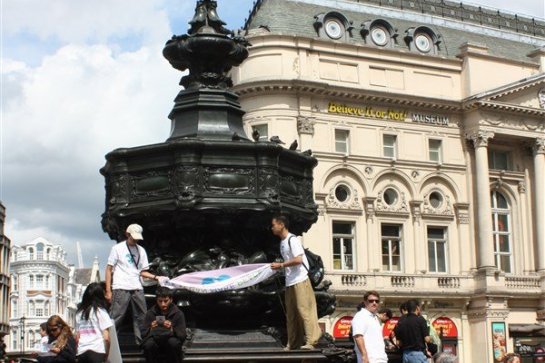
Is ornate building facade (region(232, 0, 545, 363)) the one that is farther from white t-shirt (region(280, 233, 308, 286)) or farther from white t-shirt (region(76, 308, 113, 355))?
white t-shirt (region(76, 308, 113, 355))

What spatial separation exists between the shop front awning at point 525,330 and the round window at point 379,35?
16418mm

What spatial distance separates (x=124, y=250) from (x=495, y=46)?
51126 millimetres

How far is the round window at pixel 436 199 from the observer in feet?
170

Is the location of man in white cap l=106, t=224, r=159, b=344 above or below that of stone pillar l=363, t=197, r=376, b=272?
below

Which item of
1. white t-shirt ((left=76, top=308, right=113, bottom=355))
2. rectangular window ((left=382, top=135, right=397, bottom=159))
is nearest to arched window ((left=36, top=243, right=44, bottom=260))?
rectangular window ((left=382, top=135, right=397, bottom=159))

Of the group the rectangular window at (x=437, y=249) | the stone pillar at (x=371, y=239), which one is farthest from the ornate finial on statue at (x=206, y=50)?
the rectangular window at (x=437, y=249)

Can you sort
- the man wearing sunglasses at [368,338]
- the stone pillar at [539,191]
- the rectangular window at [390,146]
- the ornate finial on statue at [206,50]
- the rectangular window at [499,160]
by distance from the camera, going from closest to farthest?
the man wearing sunglasses at [368,338]
the ornate finial on statue at [206,50]
the rectangular window at [390,146]
the stone pillar at [539,191]
the rectangular window at [499,160]

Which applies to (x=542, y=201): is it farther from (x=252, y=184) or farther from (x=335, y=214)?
(x=252, y=184)

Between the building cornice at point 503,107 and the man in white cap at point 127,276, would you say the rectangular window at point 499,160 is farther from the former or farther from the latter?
the man in white cap at point 127,276

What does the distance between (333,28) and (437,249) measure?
12850 millimetres

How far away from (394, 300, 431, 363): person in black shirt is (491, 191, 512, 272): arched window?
4189 centimetres

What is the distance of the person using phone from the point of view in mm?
9055

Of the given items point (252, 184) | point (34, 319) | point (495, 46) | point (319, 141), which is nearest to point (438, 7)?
point (495, 46)

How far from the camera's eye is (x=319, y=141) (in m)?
48.1
